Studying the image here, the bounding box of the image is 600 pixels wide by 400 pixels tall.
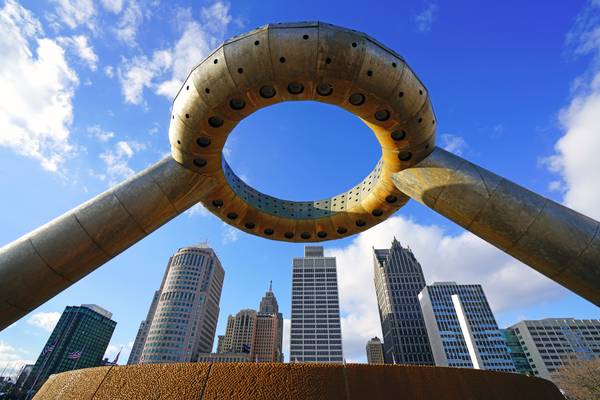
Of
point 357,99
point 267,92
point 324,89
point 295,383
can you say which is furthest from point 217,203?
point 295,383

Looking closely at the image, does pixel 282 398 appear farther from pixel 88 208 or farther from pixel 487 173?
pixel 487 173

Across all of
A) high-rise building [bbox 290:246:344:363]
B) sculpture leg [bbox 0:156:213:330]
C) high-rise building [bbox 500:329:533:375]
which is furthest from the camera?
high-rise building [bbox 290:246:344:363]

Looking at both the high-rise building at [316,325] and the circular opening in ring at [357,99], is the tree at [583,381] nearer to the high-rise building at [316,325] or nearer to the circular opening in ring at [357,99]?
the circular opening in ring at [357,99]

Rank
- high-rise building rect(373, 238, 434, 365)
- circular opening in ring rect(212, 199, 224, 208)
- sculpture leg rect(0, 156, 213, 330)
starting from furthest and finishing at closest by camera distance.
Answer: high-rise building rect(373, 238, 434, 365), circular opening in ring rect(212, 199, 224, 208), sculpture leg rect(0, 156, 213, 330)

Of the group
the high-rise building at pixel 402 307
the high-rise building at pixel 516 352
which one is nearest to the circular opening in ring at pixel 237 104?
the high-rise building at pixel 402 307

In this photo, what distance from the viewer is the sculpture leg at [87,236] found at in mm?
10352

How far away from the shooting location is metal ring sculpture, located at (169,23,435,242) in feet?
38.3

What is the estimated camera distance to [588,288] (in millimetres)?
10672

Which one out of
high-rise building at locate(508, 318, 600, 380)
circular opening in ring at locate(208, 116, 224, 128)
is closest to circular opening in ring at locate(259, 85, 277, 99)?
A: circular opening in ring at locate(208, 116, 224, 128)

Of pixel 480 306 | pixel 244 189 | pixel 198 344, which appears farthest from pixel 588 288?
pixel 198 344

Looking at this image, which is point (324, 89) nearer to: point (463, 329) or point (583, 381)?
point (583, 381)

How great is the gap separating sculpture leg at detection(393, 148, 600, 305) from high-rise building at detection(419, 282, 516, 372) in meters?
141

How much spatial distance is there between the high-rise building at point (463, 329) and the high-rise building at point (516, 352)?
862 inches

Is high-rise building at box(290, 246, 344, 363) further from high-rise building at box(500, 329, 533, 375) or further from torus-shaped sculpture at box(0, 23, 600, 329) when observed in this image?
torus-shaped sculpture at box(0, 23, 600, 329)
